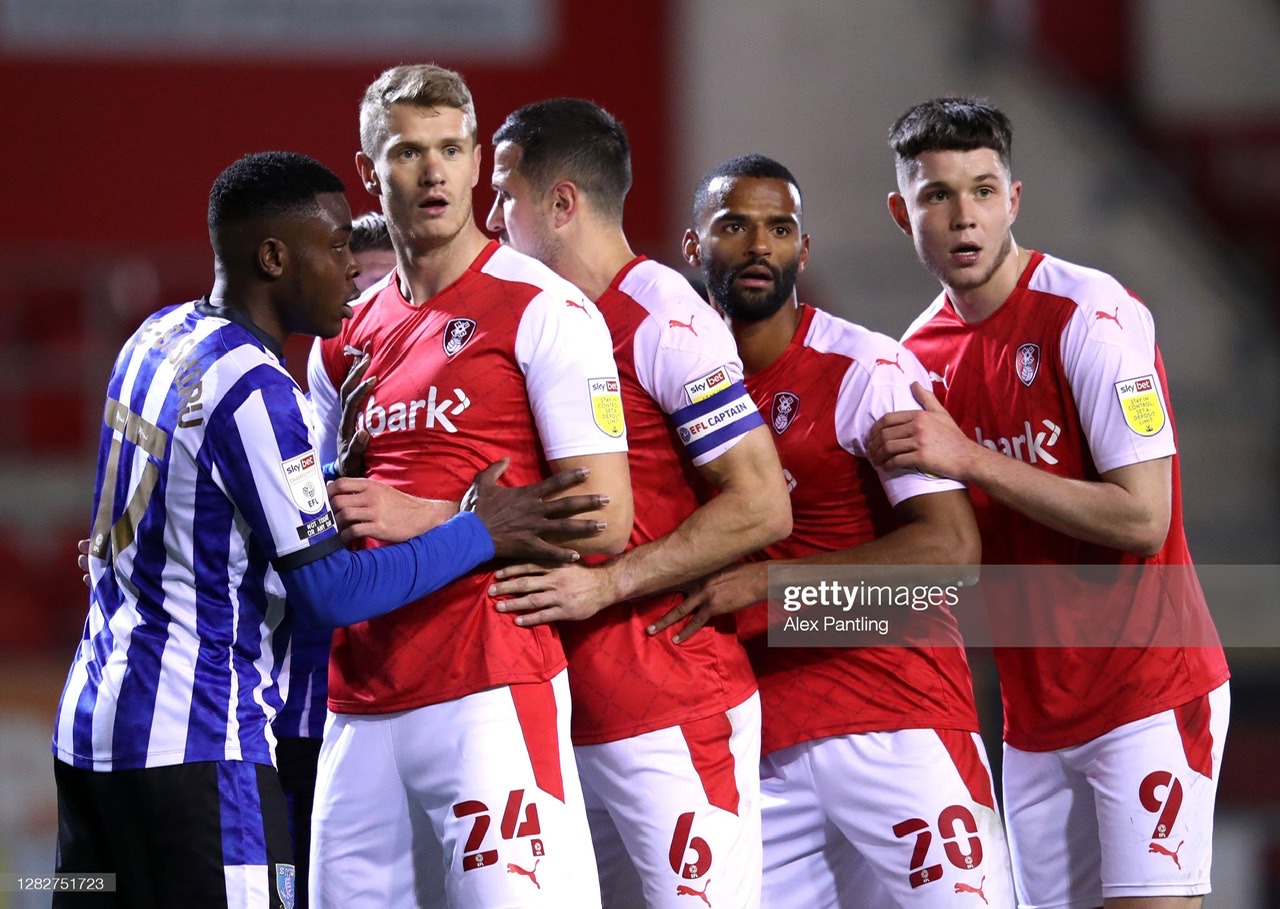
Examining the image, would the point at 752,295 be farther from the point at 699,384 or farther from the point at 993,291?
the point at 993,291

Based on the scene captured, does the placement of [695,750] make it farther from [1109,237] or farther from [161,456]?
[1109,237]

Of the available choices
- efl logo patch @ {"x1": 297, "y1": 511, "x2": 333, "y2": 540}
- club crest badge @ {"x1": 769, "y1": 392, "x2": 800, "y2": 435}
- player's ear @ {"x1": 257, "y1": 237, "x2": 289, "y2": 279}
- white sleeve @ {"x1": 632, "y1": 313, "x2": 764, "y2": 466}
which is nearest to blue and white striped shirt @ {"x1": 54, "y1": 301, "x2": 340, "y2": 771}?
efl logo patch @ {"x1": 297, "y1": 511, "x2": 333, "y2": 540}

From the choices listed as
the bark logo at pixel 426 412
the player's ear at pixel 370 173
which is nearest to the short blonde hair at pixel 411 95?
the player's ear at pixel 370 173

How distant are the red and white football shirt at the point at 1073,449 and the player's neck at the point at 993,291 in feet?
Answer: 0.08

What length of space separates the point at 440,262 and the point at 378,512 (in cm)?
62

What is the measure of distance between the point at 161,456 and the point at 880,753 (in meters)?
1.81

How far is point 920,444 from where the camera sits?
11.5 ft

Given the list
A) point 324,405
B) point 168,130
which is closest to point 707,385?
point 324,405

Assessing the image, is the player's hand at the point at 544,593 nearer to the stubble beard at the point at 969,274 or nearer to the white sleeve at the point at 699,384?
the white sleeve at the point at 699,384

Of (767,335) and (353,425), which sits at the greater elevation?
(767,335)

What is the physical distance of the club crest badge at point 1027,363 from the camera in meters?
3.73

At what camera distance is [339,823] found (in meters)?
3.14

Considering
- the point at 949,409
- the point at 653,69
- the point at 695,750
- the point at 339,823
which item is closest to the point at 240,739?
the point at 339,823

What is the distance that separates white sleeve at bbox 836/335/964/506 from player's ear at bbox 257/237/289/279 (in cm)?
143
